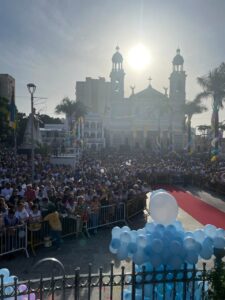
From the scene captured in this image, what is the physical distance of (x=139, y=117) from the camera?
2793 inches

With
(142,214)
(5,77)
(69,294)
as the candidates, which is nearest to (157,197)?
(69,294)

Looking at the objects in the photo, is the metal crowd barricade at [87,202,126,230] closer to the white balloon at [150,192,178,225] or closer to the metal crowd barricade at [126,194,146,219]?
the metal crowd barricade at [126,194,146,219]

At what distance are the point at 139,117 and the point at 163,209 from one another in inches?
2591

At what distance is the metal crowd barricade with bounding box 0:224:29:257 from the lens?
8787mm

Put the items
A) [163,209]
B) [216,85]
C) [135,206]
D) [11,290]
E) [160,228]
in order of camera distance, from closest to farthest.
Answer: [11,290]
[160,228]
[163,209]
[135,206]
[216,85]

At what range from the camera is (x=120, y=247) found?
5.54 m

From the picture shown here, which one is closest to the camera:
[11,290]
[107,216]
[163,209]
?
[11,290]

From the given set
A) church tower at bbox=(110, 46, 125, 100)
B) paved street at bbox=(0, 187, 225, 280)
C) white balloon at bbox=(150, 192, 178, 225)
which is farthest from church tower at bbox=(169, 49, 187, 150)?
white balloon at bbox=(150, 192, 178, 225)

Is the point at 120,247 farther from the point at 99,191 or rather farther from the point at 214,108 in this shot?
the point at 214,108

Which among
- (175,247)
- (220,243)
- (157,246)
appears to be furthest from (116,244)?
(220,243)

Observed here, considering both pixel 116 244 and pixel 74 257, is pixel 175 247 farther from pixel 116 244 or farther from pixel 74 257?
pixel 74 257

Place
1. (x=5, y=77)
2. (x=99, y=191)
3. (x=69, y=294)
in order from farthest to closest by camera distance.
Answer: (x=5, y=77) < (x=99, y=191) < (x=69, y=294)

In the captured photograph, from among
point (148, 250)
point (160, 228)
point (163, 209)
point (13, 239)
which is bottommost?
point (13, 239)

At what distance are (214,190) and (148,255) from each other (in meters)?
18.0
